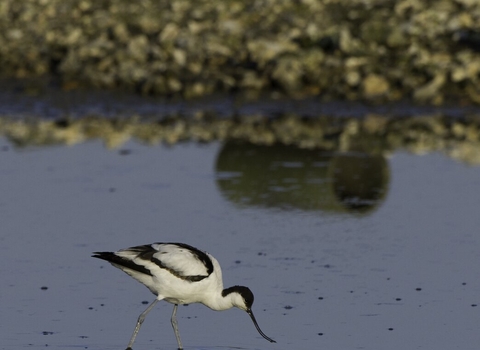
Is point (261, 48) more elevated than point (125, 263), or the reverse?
point (261, 48)

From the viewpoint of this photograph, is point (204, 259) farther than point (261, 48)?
No

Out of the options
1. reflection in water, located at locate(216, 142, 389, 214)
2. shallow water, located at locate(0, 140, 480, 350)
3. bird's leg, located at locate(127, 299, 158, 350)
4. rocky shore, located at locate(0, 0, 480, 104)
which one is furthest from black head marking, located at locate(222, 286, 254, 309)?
rocky shore, located at locate(0, 0, 480, 104)

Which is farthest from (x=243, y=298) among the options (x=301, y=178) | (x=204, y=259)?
(x=301, y=178)

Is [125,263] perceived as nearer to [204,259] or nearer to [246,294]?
[204,259]

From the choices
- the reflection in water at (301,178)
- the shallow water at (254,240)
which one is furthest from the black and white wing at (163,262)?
the reflection in water at (301,178)

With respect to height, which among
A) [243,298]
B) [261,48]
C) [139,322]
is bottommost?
[139,322]

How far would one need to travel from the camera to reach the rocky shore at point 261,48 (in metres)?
19.1

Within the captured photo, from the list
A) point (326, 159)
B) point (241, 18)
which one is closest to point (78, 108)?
point (241, 18)

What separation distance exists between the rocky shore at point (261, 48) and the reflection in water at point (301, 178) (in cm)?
418

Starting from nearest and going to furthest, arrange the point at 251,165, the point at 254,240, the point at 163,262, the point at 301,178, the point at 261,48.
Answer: the point at 163,262
the point at 254,240
the point at 301,178
the point at 251,165
the point at 261,48

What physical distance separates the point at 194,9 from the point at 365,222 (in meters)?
11.2

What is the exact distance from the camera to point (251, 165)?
14266mm

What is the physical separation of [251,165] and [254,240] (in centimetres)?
354

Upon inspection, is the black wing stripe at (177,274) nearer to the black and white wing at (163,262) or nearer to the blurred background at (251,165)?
the black and white wing at (163,262)
